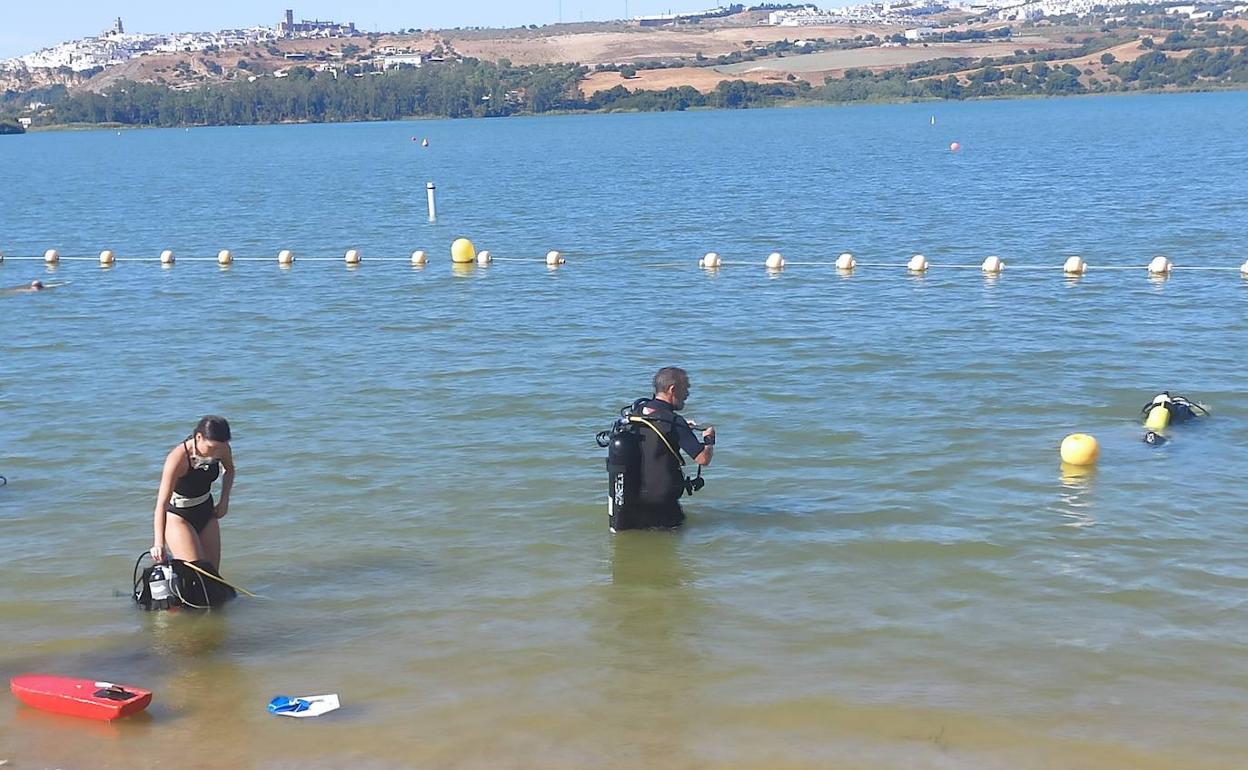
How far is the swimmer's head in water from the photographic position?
1020cm

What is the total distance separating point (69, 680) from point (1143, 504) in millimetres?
9709

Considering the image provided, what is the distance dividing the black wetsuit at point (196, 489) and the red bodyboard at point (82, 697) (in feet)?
5.07

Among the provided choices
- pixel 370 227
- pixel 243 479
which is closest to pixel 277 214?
pixel 370 227

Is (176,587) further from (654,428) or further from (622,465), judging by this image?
(654,428)

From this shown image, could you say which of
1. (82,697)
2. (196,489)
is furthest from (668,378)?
(82,697)

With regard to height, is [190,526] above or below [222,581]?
above

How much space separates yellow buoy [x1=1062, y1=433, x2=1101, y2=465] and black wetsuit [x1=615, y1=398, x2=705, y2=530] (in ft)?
15.1

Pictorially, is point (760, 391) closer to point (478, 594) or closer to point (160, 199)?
point (478, 594)

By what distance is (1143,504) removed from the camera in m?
13.8

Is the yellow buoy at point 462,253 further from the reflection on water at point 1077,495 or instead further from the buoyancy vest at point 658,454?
the buoyancy vest at point 658,454

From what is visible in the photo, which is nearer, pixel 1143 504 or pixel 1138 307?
pixel 1143 504

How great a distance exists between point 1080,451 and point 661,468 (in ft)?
17.4

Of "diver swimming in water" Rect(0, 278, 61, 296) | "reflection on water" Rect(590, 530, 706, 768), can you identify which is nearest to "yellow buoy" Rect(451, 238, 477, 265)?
"diver swimming in water" Rect(0, 278, 61, 296)

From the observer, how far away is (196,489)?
10.7m
